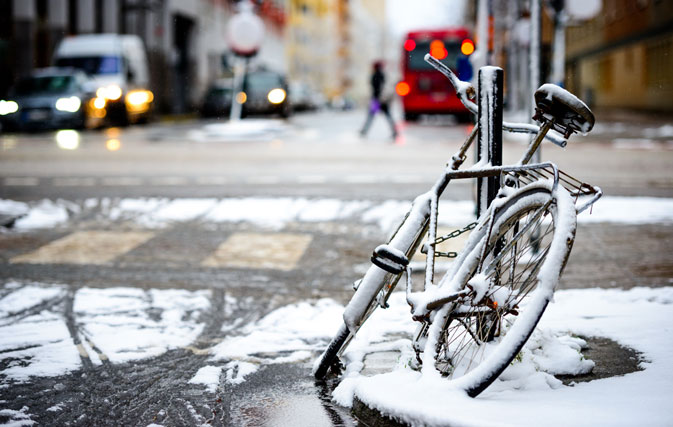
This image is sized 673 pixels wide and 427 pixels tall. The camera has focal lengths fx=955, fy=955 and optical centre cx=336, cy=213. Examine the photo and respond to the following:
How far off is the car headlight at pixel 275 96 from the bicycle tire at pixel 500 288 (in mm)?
30631

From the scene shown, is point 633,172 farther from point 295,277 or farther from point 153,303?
point 153,303

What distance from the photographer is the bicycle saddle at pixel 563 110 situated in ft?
10.8

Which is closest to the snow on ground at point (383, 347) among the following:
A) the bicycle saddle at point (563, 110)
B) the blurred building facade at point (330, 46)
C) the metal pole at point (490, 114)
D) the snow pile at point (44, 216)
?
the metal pole at point (490, 114)

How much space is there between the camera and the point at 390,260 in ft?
11.6

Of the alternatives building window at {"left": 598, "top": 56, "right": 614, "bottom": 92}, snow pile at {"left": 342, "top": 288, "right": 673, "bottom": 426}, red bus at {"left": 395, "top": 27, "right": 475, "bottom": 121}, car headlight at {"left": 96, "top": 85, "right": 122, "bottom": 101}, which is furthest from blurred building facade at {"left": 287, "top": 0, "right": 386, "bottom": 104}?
snow pile at {"left": 342, "top": 288, "right": 673, "bottom": 426}

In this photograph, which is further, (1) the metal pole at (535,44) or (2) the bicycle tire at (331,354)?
(1) the metal pole at (535,44)

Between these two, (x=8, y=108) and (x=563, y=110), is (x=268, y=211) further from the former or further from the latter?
(x=8, y=108)

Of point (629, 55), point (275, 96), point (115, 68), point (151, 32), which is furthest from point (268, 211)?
point (629, 55)

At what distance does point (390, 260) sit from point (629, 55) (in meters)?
50.0

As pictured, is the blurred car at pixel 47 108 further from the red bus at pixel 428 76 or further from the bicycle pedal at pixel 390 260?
the bicycle pedal at pixel 390 260

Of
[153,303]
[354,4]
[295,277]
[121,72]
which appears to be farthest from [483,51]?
[354,4]

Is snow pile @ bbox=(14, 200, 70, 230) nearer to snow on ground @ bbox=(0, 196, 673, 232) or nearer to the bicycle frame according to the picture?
snow on ground @ bbox=(0, 196, 673, 232)

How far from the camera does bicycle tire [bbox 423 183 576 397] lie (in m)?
2.95

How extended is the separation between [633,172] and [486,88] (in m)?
9.63
